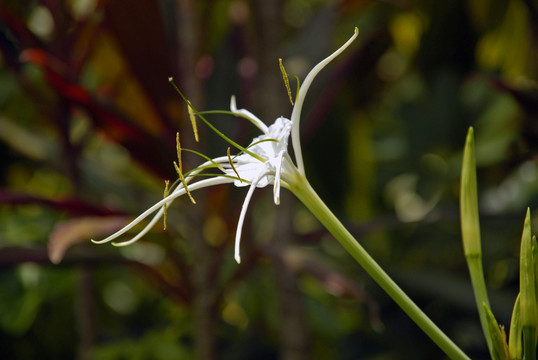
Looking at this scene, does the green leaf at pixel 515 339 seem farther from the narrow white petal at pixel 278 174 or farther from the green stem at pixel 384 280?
the narrow white petal at pixel 278 174

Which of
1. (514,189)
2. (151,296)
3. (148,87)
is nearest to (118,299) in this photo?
(151,296)

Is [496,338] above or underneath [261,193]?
underneath

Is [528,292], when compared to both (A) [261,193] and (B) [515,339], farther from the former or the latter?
(A) [261,193]

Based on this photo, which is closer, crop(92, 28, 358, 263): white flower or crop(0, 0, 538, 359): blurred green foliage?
crop(92, 28, 358, 263): white flower

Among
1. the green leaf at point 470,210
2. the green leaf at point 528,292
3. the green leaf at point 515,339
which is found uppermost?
the green leaf at point 470,210

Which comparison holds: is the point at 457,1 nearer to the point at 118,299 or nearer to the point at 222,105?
the point at 222,105

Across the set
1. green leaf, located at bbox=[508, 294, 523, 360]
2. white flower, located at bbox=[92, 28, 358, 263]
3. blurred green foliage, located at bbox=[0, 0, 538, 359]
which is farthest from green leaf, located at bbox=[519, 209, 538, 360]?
blurred green foliage, located at bbox=[0, 0, 538, 359]

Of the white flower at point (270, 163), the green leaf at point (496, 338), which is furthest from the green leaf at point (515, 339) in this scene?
the white flower at point (270, 163)

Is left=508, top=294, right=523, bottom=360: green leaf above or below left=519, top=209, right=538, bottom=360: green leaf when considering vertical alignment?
below

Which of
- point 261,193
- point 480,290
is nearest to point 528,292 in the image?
point 480,290

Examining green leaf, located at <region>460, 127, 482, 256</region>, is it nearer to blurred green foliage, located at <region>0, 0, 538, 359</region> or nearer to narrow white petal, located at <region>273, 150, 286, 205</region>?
narrow white petal, located at <region>273, 150, 286, 205</region>
